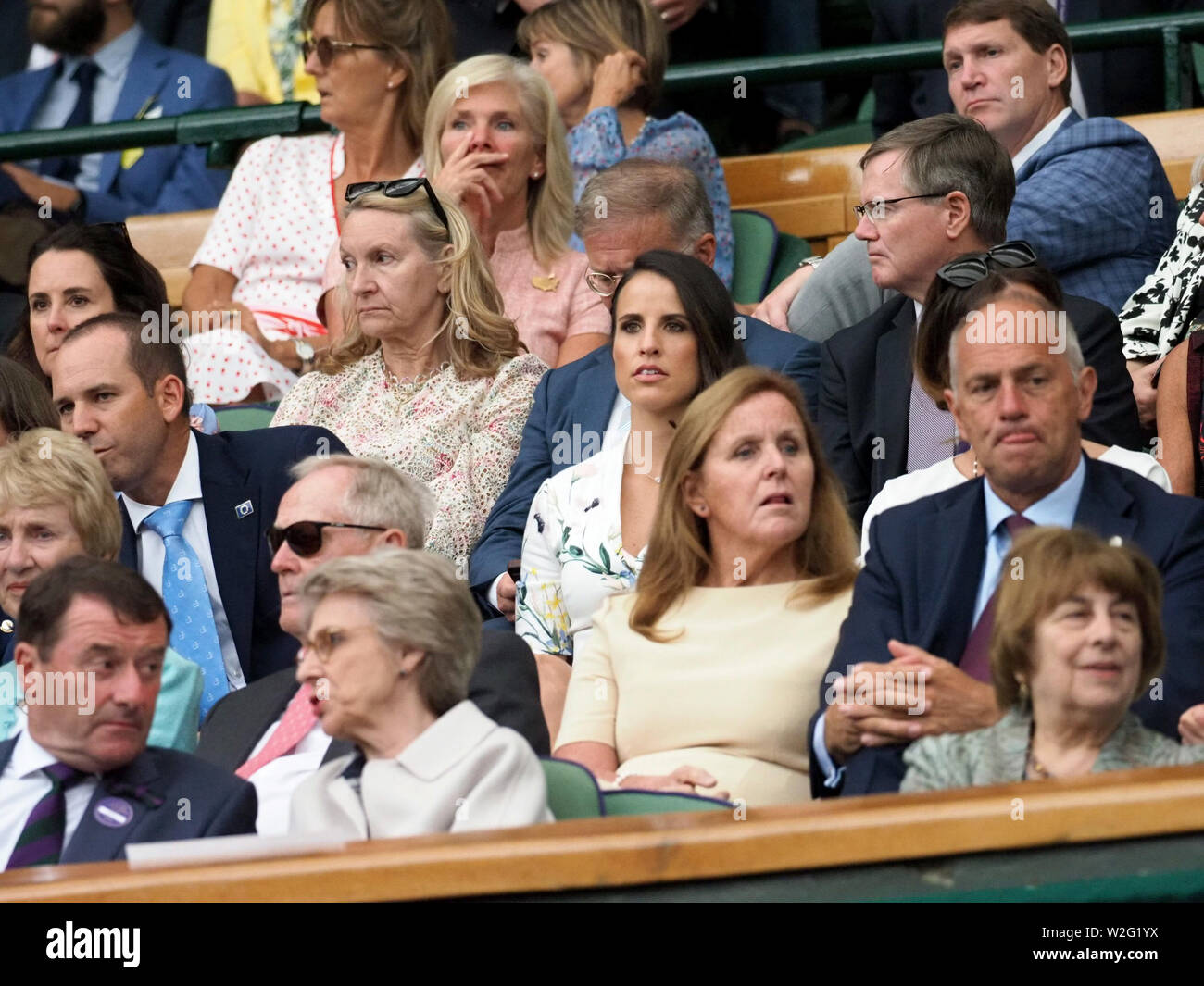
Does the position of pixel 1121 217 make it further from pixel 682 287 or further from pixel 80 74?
pixel 80 74

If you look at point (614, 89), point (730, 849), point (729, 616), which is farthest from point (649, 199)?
point (730, 849)

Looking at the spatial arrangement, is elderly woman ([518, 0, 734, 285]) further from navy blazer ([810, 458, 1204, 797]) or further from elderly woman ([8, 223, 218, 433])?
navy blazer ([810, 458, 1204, 797])

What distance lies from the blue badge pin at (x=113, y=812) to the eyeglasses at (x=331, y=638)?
325mm

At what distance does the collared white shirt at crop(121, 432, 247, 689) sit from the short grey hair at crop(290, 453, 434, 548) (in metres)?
0.48

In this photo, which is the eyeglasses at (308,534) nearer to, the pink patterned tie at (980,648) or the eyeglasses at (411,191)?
the pink patterned tie at (980,648)

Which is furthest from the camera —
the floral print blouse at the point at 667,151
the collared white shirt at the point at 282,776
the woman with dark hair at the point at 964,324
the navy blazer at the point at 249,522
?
the floral print blouse at the point at 667,151

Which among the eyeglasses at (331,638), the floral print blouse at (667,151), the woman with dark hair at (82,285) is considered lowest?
the eyeglasses at (331,638)

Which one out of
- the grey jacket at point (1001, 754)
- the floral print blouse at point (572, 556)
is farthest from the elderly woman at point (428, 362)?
the grey jacket at point (1001, 754)

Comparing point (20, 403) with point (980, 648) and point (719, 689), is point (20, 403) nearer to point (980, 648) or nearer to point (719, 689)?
point (719, 689)

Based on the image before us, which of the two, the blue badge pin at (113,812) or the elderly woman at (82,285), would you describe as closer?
the blue badge pin at (113,812)

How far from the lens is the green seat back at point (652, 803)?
2906mm

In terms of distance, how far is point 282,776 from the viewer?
3410 millimetres

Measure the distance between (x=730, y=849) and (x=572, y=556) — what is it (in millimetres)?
1521

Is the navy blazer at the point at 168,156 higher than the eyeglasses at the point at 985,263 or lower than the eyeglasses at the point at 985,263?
higher
